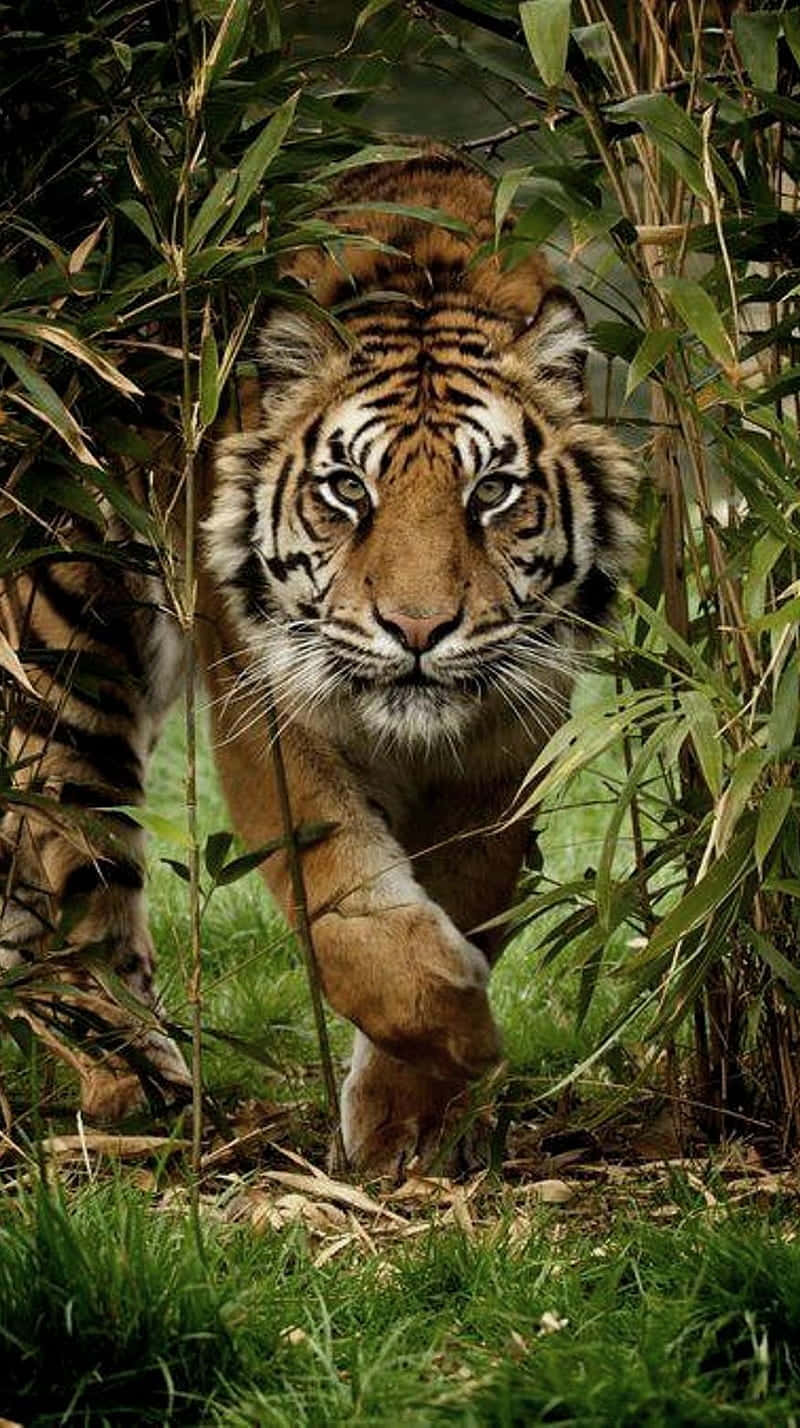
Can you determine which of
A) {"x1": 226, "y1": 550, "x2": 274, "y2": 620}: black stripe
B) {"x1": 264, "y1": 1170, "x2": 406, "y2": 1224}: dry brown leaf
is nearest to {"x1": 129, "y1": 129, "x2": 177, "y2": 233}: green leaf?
{"x1": 226, "y1": 550, "x2": 274, "y2": 620}: black stripe

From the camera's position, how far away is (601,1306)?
2787 millimetres

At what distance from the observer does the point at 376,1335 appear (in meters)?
2.80

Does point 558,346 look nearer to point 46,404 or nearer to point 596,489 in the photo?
point 596,489

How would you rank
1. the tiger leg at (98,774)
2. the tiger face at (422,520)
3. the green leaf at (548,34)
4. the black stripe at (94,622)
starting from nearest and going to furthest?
the green leaf at (548,34) < the tiger face at (422,520) < the tiger leg at (98,774) < the black stripe at (94,622)

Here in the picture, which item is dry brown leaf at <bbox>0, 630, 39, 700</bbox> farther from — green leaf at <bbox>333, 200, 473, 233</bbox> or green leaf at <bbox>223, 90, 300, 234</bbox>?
green leaf at <bbox>333, 200, 473, 233</bbox>

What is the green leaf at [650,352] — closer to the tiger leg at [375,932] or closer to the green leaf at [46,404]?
the green leaf at [46,404]

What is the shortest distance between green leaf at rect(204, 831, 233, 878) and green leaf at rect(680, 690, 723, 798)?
0.76m

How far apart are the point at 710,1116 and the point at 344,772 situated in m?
0.85

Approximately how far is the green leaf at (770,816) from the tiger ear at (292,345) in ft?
4.50

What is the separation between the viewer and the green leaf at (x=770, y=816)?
301 cm

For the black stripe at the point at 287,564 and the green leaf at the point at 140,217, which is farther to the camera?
the black stripe at the point at 287,564

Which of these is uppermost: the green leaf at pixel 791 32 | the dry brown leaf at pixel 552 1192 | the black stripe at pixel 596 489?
the green leaf at pixel 791 32

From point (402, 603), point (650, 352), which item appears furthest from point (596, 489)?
point (650, 352)

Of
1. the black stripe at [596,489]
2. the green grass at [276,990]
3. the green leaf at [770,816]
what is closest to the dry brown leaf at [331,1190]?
the green grass at [276,990]
